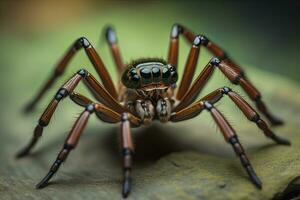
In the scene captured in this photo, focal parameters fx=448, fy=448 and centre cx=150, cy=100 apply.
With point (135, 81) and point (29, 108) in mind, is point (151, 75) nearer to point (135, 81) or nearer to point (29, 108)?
point (135, 81)

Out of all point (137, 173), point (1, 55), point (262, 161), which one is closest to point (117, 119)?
point (137, 173)

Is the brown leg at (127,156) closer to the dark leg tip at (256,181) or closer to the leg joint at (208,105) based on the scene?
the leg joint at (208,105)

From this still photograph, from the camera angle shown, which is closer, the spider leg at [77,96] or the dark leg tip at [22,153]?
the spider leg at [77,96]

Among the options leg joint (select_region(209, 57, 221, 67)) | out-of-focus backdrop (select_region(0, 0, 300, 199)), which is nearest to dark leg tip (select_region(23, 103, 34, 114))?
out-of-focus backdrop (select_region(0, 0, 300, 199))

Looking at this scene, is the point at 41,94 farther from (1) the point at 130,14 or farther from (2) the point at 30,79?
(1) the point at 130,14

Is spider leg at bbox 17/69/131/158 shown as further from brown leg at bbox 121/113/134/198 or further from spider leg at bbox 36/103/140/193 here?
brown leg at bbox 121/113/134/198

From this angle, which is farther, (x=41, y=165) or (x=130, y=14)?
(x=130, y=14)

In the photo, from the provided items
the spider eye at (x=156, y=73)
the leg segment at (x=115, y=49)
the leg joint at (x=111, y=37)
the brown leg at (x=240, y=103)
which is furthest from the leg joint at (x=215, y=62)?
the leg joint at (x=111, y=37)
